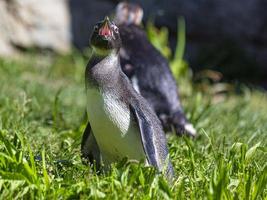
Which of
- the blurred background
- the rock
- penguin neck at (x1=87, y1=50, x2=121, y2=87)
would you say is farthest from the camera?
the blurred background

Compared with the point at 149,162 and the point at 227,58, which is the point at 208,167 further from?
the point at 227,58

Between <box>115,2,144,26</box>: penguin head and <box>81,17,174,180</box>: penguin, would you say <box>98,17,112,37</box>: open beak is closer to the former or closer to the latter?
<box>81,17,174,180</box>: penguin

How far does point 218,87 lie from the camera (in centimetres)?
819

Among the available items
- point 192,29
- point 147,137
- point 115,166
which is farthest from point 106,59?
point 192,29

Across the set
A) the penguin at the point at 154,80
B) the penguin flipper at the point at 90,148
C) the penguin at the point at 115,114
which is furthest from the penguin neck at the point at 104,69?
the penguin at the point at 154,80

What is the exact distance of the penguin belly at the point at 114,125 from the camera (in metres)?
3.50

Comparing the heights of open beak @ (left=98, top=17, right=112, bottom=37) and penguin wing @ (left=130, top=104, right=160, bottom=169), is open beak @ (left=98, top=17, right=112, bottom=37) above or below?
above

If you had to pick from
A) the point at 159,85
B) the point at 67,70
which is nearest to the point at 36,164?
the point at 159,85

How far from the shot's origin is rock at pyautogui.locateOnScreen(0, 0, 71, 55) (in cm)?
871

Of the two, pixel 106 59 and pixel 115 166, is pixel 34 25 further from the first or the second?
pixel 115 166

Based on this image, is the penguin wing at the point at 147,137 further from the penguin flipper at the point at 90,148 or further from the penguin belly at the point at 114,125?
the penguin flipper at the point at 90,148

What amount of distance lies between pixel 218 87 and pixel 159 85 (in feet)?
9.06

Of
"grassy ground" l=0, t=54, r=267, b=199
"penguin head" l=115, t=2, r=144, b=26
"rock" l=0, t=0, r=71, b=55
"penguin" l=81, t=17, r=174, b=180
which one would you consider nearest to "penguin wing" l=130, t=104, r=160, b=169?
"penguin" l=81, t=17, r=174, b=180

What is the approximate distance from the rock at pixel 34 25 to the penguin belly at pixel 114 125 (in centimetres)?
526
